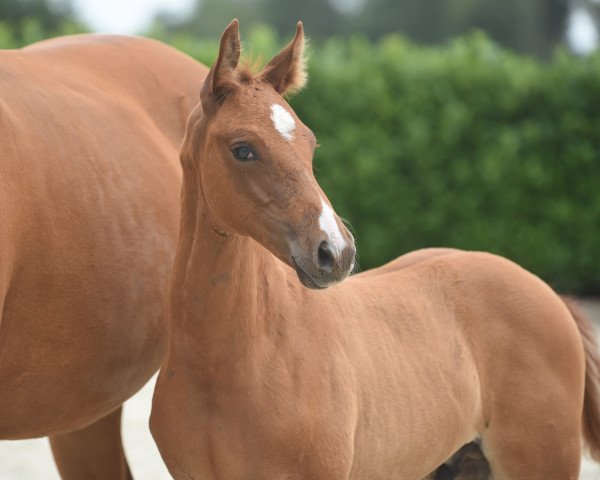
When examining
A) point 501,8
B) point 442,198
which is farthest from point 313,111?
point 501,8

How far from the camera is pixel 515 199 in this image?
10.8 metres

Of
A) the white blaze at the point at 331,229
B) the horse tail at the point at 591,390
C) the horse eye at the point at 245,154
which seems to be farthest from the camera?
the horse tail at the point at 591,390

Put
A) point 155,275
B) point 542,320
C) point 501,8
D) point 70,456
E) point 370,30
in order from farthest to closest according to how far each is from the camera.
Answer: point 370,30 → point 501,8 → point 70,456 → point 542,320 → point 155,275

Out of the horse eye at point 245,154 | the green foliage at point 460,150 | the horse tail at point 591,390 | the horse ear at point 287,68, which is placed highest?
the horse ear at point 287,68

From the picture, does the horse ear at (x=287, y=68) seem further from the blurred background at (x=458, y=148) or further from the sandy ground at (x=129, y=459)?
the blurred background at (x=458, y=148)

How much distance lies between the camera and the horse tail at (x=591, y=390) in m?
3.80

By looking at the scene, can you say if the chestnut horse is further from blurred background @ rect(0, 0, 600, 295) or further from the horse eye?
blurred background @ rect(0, 0, 600, 295)

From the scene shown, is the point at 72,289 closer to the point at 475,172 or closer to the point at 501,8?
the point at 475,172

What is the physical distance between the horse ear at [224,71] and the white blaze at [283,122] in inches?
5.9

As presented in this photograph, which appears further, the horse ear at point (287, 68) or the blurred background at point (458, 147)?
the blurred background at point (458, 147)

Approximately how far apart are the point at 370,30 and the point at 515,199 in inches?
1235

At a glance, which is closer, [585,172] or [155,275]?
[155,275]

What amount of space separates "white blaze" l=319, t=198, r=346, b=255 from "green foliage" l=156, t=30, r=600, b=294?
26.1ft

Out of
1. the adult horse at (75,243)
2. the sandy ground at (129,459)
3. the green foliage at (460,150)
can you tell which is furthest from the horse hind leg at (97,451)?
the green foliage at (460,150)
